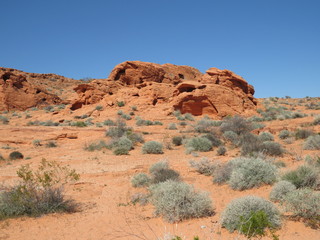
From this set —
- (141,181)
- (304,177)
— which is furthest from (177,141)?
(304,177)

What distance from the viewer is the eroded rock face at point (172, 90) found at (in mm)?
23891

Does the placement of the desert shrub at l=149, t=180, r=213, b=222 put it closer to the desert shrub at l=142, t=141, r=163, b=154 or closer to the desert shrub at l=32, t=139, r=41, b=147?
the desert shrub at l=142, t=141, r=163, b=154

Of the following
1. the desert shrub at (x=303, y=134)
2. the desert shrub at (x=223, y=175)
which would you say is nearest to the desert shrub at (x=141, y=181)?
the desert shrub at (x=223, y=175)

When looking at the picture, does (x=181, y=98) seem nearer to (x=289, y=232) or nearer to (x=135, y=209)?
(x=135, y=209)

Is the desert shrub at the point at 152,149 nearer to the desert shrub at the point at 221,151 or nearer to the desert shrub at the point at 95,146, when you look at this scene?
the desert shrub at the point at 95,146

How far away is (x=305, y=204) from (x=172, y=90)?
77.9ft

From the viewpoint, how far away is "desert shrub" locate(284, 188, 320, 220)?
4.24 m

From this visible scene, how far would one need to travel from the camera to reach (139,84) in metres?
28.7

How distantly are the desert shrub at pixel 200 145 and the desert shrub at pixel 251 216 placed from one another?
7.72 meters

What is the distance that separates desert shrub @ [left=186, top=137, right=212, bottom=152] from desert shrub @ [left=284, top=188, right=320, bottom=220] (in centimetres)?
770

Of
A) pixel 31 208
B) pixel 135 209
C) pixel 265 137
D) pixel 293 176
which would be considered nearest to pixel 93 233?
pixel 135 209

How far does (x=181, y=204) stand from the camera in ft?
17.2

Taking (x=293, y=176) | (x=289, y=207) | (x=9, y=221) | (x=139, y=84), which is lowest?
(x=9, y=221)

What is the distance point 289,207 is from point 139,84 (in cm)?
2518
